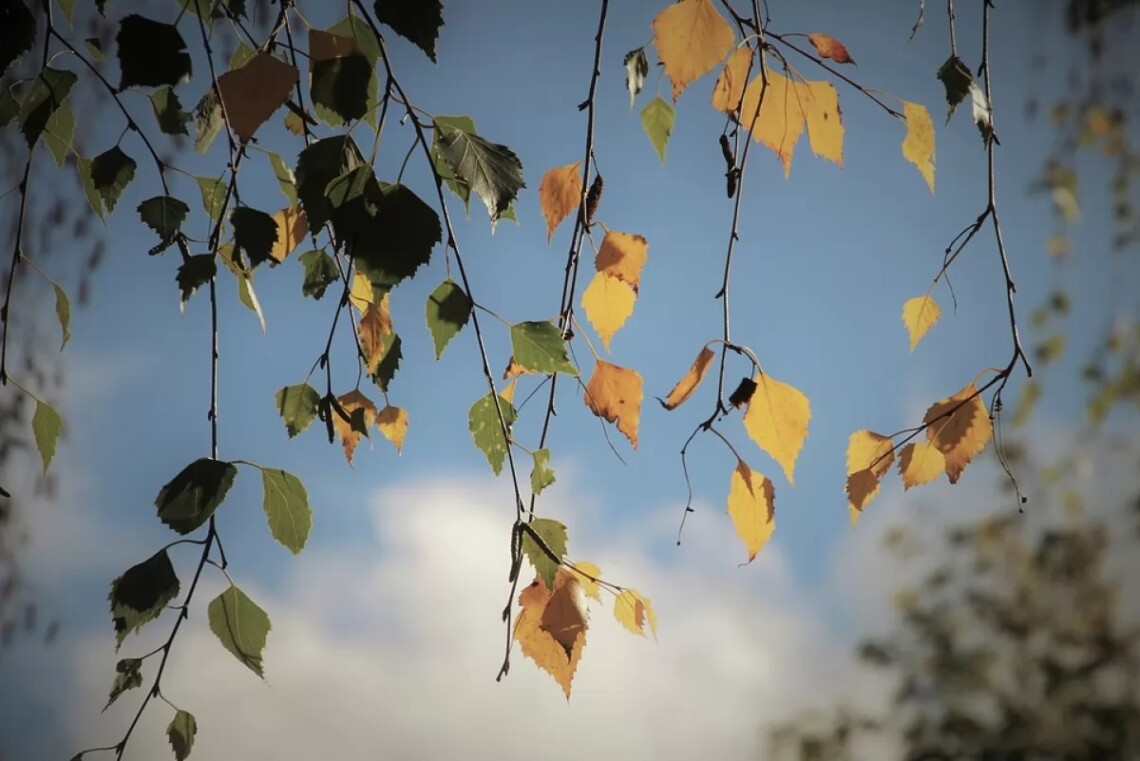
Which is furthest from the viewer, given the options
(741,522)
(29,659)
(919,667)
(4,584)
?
(919,667)

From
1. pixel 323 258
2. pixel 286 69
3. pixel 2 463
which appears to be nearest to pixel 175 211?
pixel 323 258

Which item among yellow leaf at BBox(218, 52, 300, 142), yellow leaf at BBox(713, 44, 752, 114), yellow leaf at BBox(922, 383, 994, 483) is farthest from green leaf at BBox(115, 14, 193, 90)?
yellow leaf at BBox(922, 383, 994, 483)

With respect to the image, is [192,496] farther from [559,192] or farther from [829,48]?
[829,48]

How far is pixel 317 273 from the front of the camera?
0.53 meters

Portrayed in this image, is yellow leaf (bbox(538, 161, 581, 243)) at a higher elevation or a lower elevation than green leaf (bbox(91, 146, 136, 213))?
higher

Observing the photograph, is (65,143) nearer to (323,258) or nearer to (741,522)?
(323,258)

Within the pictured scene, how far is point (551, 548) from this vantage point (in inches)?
15.0

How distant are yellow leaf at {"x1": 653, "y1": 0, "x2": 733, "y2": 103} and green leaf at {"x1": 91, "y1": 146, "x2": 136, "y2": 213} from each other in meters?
0.26

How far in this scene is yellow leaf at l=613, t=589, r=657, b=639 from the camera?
0.44 metres

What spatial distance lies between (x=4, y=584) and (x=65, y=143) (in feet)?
2.99

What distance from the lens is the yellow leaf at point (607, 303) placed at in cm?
47

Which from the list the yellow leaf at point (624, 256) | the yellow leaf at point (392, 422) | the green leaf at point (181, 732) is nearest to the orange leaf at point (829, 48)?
the yellow leaf at point (624, 256)

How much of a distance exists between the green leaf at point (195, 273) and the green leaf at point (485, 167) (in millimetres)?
119

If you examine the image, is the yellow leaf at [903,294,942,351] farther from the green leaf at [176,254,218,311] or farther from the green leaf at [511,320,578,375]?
the green leaf at [176,254,218,311]
